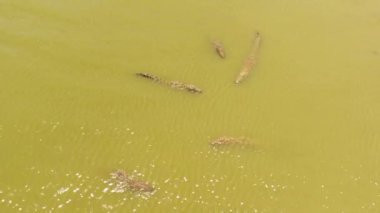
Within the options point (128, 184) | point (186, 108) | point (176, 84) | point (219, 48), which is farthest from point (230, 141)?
point (219, 48)

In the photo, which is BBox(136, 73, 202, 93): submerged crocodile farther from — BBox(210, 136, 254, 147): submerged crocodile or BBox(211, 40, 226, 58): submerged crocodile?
BBox(210, 136, 254, 147): submerged crocodile

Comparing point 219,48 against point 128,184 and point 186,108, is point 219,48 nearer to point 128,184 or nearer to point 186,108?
point 186,108

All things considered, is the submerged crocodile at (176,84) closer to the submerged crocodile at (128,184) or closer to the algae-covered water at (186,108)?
the algae-covered water at (186,108)

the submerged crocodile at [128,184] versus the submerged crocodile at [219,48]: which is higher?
the submerged crocodile at [219,48]

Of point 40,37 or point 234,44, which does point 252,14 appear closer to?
point 234,44

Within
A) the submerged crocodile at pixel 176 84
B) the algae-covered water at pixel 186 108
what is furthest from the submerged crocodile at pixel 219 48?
the submerged crocodile at pixel 176 84
